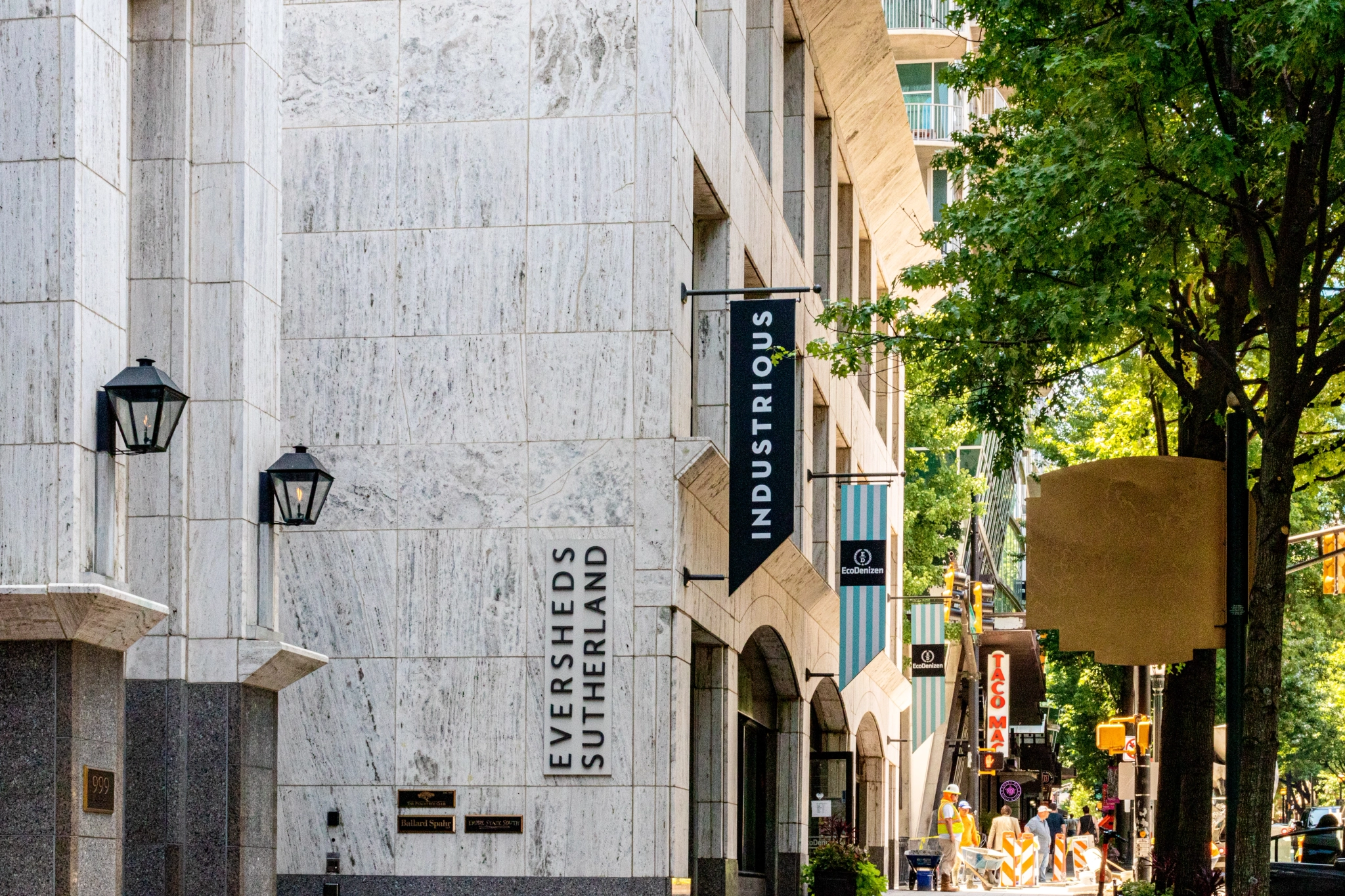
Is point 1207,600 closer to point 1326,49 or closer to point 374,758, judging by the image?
point 1326,49

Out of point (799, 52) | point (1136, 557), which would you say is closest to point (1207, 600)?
point (1136, 557)

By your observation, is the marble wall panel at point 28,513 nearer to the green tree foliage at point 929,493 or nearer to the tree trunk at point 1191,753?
the tree trunk at point 1191,753

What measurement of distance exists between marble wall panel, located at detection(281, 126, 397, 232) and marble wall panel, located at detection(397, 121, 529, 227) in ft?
0.74

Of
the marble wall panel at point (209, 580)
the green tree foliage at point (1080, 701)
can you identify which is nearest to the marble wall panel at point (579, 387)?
the marble wall panel at point (209, 580)

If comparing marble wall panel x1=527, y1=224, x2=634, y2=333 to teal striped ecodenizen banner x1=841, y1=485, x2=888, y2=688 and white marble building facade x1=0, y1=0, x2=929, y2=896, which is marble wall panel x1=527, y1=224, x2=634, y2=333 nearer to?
white marble building facade x1=0, y1=0, x2=929, y2=896

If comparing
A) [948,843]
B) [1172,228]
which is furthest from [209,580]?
[948,843]

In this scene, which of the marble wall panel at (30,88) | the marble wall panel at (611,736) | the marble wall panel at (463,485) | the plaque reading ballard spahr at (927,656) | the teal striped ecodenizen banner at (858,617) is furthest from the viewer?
the plaque reading ballard spahr at (927,656)

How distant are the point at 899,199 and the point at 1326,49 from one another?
85.7 ft

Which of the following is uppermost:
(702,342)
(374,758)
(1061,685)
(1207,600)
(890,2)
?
(890,2)

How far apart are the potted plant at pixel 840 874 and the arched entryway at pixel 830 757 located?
21.4ft

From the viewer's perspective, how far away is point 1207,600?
1191 cm

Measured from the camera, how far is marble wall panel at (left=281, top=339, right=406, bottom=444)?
19.1 m

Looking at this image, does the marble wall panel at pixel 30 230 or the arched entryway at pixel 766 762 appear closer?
the marble wall panel at pixel 30 230

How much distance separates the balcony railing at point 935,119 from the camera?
56.4 m
